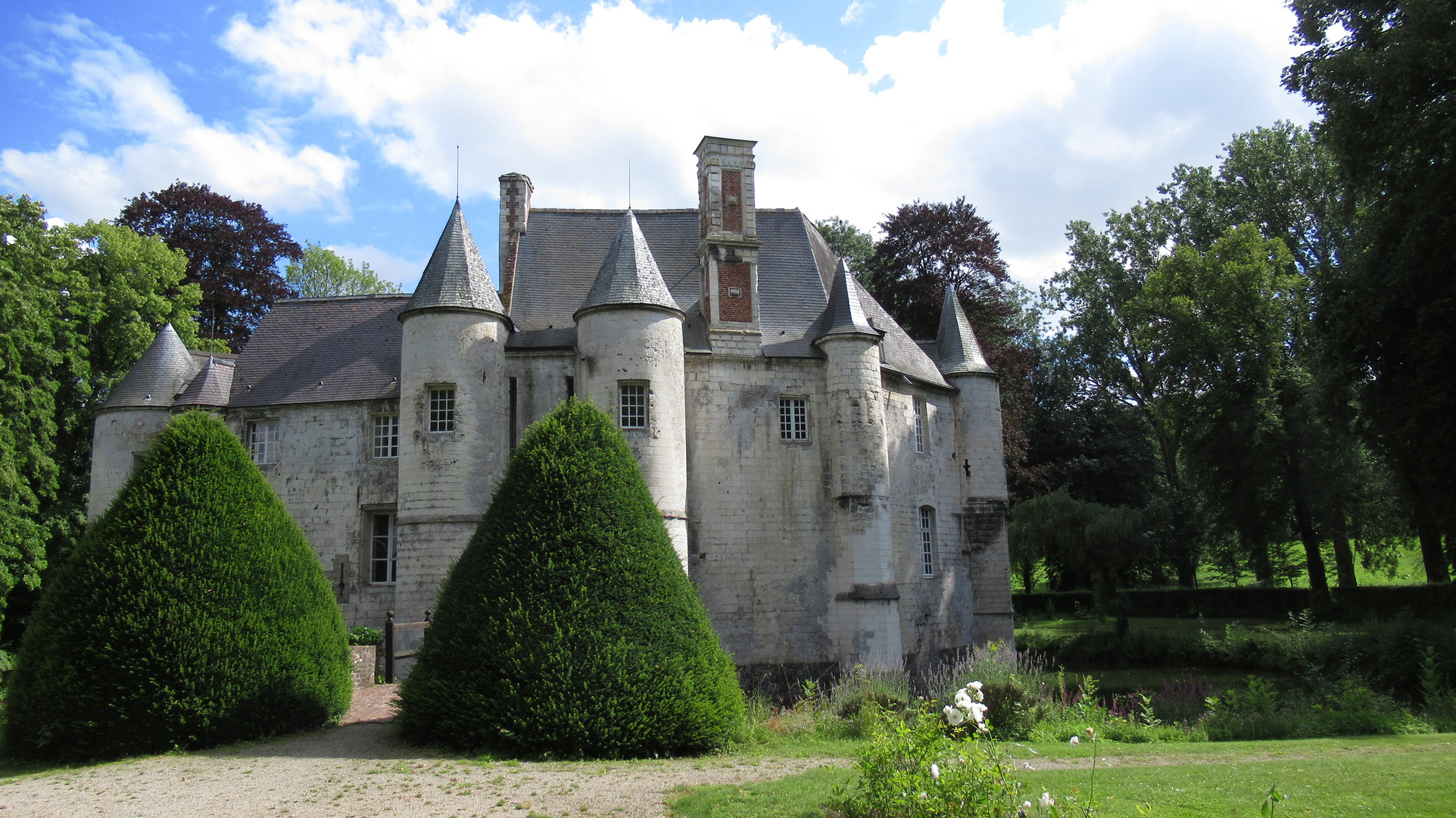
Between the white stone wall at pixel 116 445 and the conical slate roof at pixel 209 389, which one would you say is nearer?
the white stone wall at pixel 116 445

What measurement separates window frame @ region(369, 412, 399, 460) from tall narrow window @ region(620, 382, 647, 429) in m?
5.49

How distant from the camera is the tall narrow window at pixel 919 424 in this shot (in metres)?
21.7

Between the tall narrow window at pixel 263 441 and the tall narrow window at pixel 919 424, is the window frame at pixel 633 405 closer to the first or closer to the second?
the tall narrow window at pixel 919 424

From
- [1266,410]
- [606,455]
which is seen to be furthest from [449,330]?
[1266,410]

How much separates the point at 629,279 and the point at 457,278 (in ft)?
11.3

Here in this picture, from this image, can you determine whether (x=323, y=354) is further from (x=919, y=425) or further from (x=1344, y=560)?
(x=1344, y=560)

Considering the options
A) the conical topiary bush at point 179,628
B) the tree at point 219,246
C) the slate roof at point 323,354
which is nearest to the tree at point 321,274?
the tree at point 219,246

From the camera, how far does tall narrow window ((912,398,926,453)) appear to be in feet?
71.2

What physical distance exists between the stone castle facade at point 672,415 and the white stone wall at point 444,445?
0.04m

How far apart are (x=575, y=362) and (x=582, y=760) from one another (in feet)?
34.6

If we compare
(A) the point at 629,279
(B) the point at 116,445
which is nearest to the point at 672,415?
(A) the point at 629,279

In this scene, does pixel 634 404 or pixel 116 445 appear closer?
pixel 634 404

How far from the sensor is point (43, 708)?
Result: 388 inches

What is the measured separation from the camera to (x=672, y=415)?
17.7 metres
